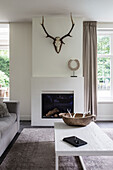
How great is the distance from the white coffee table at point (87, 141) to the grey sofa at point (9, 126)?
0.77m

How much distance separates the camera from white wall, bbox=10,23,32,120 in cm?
465

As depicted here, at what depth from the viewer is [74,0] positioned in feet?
11.2

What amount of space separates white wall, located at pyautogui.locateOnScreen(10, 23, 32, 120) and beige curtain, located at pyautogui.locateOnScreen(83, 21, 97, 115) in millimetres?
1538

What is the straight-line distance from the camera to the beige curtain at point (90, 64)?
4.52 m

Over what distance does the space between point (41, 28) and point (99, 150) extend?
346 cm

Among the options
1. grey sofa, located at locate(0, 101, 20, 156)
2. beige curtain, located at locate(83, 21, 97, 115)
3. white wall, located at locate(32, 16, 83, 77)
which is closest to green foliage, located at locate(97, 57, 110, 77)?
beige curtain, located at locate(83, 21, 97, 115)

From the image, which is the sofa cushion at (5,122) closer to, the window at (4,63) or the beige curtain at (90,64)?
the beige curtain at (90,64)

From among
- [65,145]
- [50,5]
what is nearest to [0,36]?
[50,5]

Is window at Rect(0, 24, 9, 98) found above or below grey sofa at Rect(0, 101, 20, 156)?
above

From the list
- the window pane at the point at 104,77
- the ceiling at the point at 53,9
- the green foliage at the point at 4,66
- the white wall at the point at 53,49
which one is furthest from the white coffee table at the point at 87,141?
the green foliage at the point at 4,66

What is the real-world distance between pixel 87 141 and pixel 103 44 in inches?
147

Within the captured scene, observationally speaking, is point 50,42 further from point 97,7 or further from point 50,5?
A: point 97,7

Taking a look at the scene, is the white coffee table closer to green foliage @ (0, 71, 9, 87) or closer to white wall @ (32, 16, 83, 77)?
white wall @ (32, 16, 83, 77)

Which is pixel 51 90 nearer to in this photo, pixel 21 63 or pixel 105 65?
pixel 21 63
